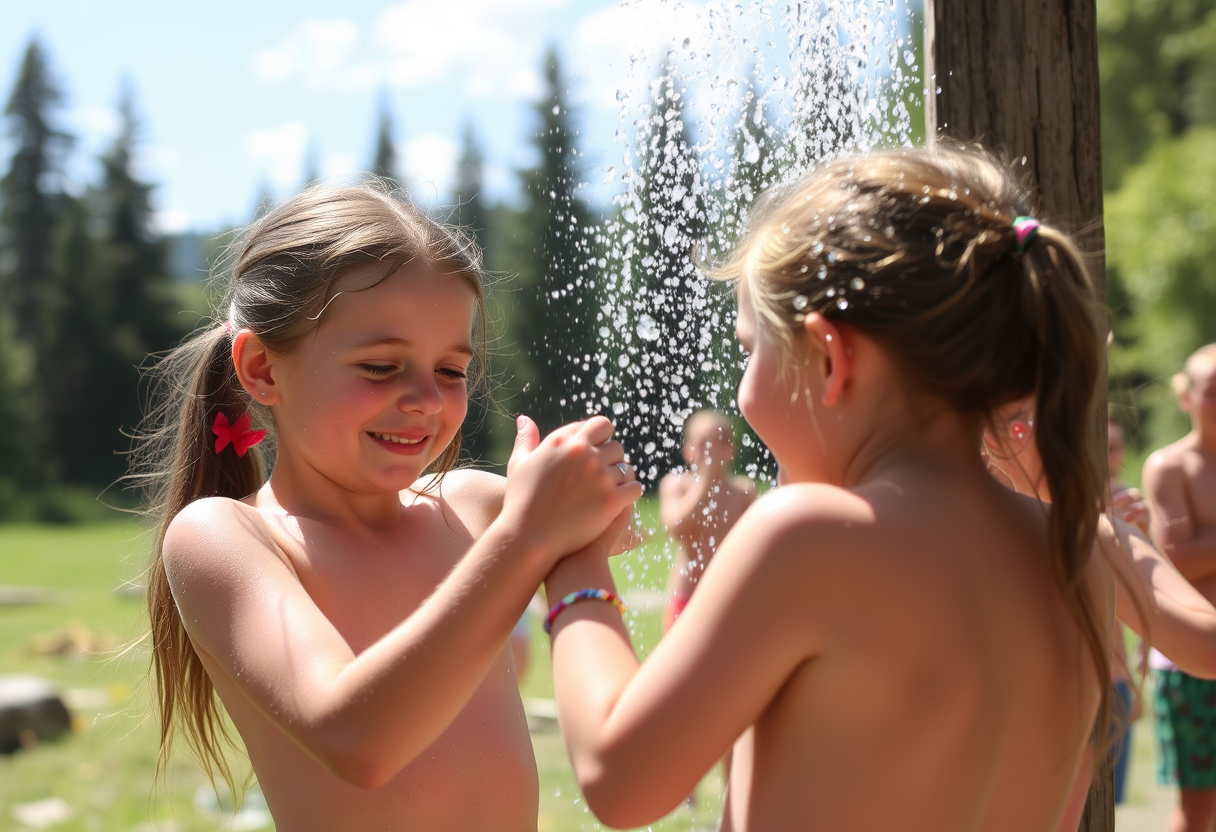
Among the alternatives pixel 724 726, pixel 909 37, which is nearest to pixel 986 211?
pixel 724 726

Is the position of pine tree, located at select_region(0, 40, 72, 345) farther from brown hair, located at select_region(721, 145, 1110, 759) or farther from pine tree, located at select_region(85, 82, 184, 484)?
brown hair, located at select_region(721, 145, 1110, 759)

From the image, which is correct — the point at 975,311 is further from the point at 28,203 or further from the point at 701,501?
the point at 28,203

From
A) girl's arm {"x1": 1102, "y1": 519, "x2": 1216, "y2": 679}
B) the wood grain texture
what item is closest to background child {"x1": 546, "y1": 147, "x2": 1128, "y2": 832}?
girl's arm {"x1": 1102, "y1": 519, "x2": 1216, "y2": 679}

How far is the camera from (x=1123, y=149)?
92.6ft

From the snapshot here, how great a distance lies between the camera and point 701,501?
18.3 ft

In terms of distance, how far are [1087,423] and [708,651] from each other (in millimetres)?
577

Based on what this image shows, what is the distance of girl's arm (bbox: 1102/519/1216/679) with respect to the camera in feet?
6.77

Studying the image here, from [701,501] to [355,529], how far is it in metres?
3.63

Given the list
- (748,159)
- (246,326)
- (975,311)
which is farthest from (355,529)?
(748,159)

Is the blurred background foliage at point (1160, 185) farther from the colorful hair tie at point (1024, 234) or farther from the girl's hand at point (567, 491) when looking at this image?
the girl's hand at point (567, 491)

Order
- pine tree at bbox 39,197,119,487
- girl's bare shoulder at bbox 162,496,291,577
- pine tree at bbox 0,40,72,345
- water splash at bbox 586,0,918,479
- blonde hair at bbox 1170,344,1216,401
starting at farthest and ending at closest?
pine tree at bbox 0,40,72,345 → pine tree at bbox 39,197,119,487 → blonde hair at bbox 1170,344,1216,401 → water splash at bbox 586,0,918,479 → girl's bare shoulder at bbox 162,496,291,577

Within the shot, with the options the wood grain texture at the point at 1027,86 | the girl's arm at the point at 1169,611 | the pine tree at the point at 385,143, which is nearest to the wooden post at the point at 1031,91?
the wood grain texture at the point at 1027,86

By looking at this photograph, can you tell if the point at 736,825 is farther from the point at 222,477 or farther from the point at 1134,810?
the point at 1134,810

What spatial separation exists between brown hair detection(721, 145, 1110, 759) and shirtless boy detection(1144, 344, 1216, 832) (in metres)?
4.33
